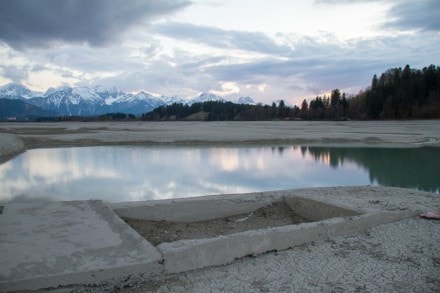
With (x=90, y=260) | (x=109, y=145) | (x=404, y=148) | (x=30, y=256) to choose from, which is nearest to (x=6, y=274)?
(x=30, y=256)

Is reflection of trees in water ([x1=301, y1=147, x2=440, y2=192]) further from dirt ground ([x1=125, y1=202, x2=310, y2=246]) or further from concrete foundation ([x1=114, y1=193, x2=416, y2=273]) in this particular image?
dirt ground ([x1=125, y1=202, x2=310, y2=246])

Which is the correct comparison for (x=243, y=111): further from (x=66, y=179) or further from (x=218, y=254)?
(x=218, y=254)

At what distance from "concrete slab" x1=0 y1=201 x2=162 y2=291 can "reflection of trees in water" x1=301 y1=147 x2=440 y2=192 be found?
13753mm

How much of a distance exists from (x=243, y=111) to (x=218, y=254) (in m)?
125

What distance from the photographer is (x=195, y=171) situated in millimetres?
20750

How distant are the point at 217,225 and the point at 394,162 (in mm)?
18394

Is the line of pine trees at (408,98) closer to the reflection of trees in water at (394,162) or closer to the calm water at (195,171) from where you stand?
the reflection of trees in water at (394,162)

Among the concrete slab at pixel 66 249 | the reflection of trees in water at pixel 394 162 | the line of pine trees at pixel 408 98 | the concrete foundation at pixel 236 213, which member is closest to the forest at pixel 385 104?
the line of pine trees at pixel 408 98

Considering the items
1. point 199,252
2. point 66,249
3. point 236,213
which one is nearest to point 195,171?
point 236,213

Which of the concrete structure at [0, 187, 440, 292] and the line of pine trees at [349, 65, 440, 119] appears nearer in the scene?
the concrete structure at [0, 187, 440, 292]

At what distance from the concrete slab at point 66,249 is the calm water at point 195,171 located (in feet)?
18.6

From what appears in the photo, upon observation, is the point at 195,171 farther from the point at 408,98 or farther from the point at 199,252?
the point at 408,98

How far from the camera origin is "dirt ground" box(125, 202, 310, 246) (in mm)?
8900

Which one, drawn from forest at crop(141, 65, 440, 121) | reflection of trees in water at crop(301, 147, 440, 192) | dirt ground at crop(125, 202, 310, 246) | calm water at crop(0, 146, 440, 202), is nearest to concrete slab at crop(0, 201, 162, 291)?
dirt ground at crop(125, 202, 310, 246)
